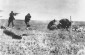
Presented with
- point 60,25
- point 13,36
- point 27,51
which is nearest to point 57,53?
point 27,51

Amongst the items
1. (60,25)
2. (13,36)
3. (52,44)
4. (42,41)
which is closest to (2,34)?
(13,36)

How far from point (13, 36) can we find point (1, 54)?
22.6ft

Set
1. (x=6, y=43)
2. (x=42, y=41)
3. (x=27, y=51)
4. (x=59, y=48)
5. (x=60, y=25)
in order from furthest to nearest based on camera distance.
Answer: (x=60, y=25)
(x=42, y=41)
(x=6, y=43)
(x=59, y=48)
(x=27, y=51)

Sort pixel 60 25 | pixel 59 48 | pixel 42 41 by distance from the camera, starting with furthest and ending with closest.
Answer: pixel 60 25
pixel 42 41
pixel 59 48

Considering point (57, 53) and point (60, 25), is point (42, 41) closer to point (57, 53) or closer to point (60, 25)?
point (57, 53)

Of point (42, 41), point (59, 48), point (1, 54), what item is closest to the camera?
point (1, 54)

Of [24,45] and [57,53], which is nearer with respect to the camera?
[57,53]

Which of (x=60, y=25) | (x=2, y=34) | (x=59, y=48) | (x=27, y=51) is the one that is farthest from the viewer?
(x=60, y=25)

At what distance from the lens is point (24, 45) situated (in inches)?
763

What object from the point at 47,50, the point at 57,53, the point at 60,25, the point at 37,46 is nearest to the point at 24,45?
the point at 37,46

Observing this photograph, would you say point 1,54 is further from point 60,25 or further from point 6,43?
point 60,25

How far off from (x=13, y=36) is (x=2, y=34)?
1546mm

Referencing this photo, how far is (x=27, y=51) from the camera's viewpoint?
17188mm

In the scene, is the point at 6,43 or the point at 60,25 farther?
the point at 60,25
